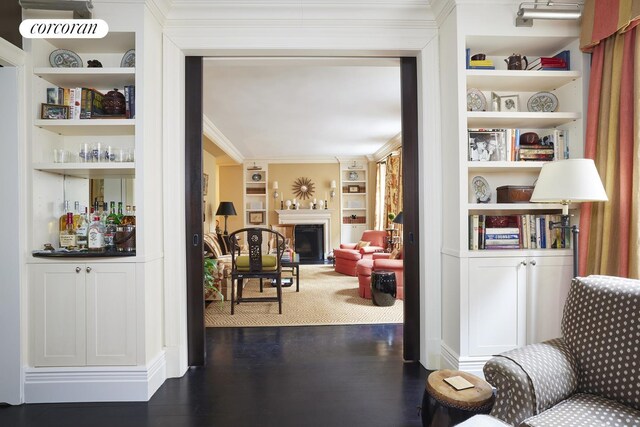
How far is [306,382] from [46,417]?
62.0 inches

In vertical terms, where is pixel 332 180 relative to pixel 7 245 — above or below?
above

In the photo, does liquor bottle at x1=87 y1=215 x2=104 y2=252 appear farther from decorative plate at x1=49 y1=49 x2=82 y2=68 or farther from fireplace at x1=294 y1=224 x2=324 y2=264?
fireplace at x1=294 y1=224 x2=324 y2=264

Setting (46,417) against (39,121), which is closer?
(46,417)

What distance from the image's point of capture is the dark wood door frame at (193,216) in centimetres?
258

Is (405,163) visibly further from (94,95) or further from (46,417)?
(46,417)

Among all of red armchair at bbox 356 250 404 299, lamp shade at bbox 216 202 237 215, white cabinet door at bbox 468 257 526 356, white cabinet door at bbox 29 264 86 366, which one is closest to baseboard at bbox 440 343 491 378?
white cabinet door at bbox 468 257 526 356

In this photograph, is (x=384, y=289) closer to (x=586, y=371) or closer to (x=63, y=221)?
(x=586, y=371)

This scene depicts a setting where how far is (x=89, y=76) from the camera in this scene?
7.50 feet

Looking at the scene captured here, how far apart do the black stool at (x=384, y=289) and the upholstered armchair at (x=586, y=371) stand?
9.06 ft

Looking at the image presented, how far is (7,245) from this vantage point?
209cm

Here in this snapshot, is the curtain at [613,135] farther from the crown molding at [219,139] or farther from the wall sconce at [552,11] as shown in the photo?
the crown molding at [219,139]

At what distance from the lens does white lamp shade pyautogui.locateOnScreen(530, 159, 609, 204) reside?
1809 mm

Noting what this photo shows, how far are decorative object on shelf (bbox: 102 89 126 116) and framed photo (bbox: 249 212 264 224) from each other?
651 centimetres

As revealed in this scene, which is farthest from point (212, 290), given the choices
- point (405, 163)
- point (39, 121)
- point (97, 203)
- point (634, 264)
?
point (634, 264)
